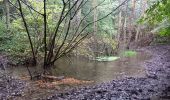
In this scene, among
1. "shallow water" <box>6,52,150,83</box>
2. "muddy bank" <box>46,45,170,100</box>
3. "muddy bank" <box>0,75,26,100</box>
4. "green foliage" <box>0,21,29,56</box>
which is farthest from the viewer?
"green foliage" <box>0,21,29,56</box>

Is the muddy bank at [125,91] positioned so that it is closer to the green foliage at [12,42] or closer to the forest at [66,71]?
the forest at [66,71]

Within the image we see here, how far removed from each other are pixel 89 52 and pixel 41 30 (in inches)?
153

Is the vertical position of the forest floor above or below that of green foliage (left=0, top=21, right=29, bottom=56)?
below

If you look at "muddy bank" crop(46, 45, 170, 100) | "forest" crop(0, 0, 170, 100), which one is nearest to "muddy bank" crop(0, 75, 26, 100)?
"forest" crop(0, 0, 170, 100)

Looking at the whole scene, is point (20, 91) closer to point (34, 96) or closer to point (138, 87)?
point (34, 96)

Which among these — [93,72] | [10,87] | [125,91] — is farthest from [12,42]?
[125,91]

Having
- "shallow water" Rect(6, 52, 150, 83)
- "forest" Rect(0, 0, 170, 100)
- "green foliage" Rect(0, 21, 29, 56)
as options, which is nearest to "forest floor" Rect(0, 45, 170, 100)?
"forest" Rect(0, 0, 170, 100)

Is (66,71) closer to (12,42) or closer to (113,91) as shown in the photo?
(113,91)

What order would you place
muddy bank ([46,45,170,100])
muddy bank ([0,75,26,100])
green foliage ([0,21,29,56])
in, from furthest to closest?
1. green foliage ([0,21,29,56])
2. muddy bank ([0,75,26,100])
3. muddy bank ([46,45,170,100])

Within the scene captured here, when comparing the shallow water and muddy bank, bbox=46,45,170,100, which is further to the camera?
the shallow water

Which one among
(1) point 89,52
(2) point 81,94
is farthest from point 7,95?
(1) point 89,52

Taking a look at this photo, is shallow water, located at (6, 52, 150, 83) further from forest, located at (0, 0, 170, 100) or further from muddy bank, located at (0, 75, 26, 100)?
muddy bank, located at (0, 75, 26, 100)

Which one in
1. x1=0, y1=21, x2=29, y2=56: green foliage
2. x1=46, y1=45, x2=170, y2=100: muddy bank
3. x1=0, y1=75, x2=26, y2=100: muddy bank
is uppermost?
x1=0, y1=21, x2=29, y2=56: green foliage

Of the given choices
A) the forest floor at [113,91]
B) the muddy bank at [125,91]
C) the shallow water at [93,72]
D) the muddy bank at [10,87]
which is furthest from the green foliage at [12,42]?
the muddy bank at [125,91]
